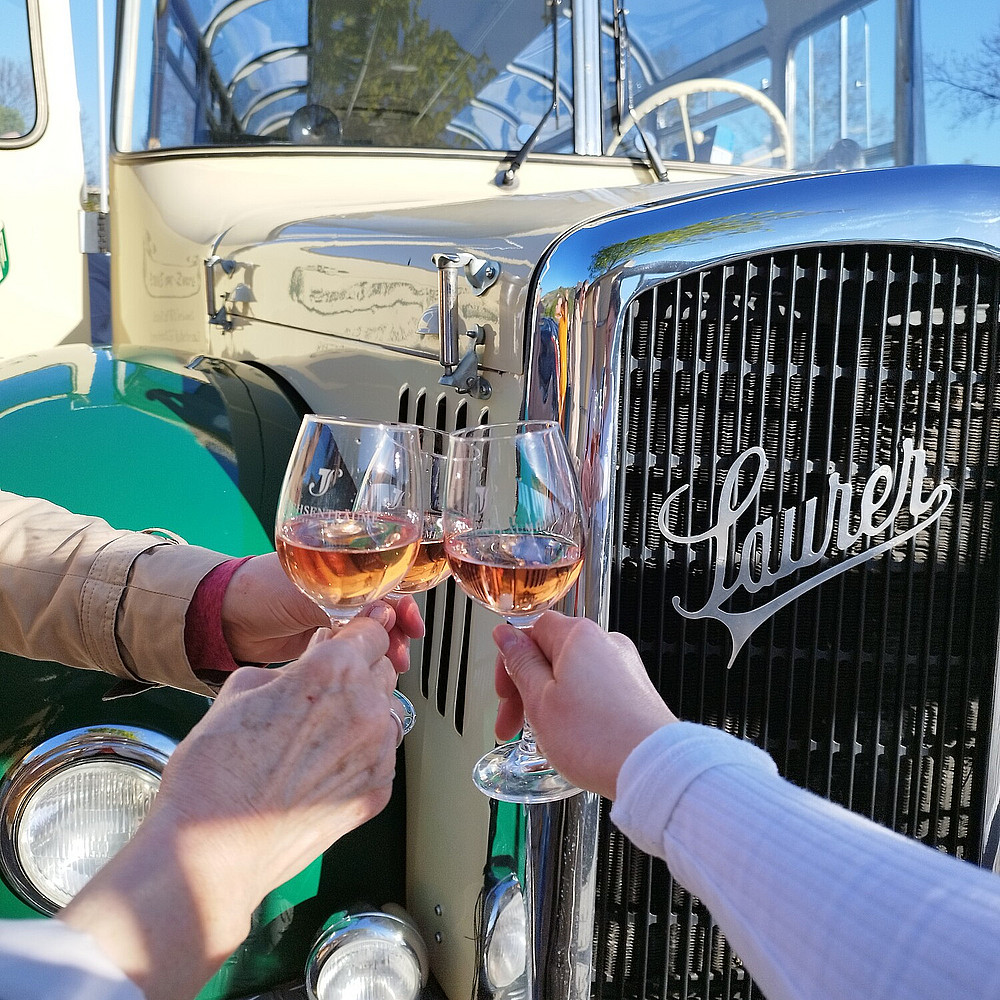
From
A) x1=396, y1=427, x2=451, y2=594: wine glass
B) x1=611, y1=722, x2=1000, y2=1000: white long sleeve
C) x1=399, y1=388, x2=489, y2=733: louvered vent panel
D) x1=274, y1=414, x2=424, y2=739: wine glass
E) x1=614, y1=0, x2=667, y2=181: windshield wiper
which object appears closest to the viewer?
x1=611, y1=722, x2=1000, y2=1000: white long sleeve

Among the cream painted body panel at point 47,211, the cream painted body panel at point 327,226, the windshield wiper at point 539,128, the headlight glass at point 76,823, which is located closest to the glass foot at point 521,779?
→ the headlight glass at point 76,823

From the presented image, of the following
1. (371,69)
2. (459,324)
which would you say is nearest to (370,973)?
(459,324)

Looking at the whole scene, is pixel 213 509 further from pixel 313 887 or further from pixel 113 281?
pixel 113 281

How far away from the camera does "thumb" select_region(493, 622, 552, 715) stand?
42.9 inches

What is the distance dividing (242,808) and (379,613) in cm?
37

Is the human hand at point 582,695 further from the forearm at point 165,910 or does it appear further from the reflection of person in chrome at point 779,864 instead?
the forearm at point 165,910

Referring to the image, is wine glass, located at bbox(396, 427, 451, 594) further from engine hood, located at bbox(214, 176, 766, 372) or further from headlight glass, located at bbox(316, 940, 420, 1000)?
headlight glass, located at bbox(316, 940, 420, 1000)

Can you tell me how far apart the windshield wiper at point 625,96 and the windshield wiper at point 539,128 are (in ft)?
0.43

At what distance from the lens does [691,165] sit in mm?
2523

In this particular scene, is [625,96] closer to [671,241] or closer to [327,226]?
[327,226]

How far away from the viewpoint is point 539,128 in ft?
7.79

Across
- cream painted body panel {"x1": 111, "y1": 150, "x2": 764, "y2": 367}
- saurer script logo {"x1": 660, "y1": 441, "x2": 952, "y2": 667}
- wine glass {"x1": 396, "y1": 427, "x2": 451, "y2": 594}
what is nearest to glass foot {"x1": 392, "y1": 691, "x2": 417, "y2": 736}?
wine glass {"x1": 396, "y1": 427, "x2": 451, "y2": 594}

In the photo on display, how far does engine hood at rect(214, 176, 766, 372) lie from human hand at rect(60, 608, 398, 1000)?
0.56 m

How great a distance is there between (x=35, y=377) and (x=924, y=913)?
167 centimetres
